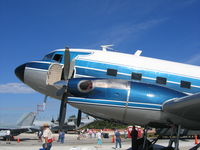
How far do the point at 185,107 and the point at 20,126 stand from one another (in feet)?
111

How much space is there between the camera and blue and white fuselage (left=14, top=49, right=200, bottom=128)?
336 inches

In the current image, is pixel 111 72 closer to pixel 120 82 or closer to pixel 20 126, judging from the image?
pixel 120 82

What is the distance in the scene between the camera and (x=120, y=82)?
8.73 metres

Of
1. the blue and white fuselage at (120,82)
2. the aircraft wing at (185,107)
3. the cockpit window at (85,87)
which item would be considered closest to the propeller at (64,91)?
the blue and white fuselage at (120,82)

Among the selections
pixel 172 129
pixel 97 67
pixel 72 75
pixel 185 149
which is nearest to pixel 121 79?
pixel 97 67

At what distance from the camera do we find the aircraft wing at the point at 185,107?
7.65 m

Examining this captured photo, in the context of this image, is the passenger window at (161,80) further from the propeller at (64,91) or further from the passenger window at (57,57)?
the passenger window at (57,57)

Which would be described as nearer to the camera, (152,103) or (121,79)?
(152,103)

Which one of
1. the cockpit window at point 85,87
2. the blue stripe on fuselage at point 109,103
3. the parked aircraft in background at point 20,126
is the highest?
the cockpit window at point 85,87

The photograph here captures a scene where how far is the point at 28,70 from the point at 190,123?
6785mm

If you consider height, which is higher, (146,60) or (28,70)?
(146,60)

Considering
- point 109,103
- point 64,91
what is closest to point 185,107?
point 109,103

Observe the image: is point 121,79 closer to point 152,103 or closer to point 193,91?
point 152,103

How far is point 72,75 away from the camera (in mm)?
9508
